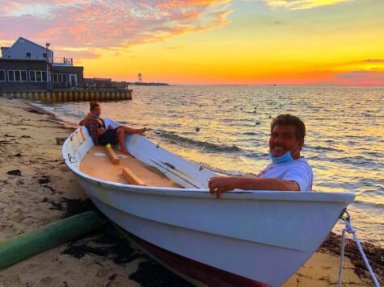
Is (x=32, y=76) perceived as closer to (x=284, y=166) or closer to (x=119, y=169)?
(x=119, y=169)

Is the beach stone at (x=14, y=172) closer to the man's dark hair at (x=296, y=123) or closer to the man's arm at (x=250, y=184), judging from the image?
the man's arm at (x=250, y=184)

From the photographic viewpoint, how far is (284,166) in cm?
336

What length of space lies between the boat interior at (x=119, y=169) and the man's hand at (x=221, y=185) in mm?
2889

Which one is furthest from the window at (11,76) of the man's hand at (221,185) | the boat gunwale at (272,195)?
the man's hand at (221,185)

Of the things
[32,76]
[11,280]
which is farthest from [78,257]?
[32,76]

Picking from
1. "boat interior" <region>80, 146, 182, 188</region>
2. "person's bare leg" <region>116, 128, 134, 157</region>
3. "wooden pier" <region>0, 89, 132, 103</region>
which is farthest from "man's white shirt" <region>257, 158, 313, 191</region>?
"wooden pier" <region>0, 89, 132, 103</region>

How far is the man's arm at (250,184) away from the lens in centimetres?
315

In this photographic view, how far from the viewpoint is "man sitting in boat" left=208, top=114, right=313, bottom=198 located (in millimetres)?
3240

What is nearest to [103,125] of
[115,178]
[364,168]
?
[115,178]

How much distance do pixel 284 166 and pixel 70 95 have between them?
164ft

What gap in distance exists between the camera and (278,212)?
10.5 ft

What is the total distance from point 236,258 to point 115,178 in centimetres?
367

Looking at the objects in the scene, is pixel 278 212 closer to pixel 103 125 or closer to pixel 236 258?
pixel 236 258

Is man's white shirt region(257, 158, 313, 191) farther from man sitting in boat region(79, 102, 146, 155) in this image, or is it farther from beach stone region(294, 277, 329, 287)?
man sitting in boat region(79, 102, 146, 155)
